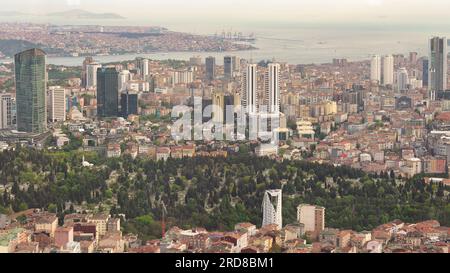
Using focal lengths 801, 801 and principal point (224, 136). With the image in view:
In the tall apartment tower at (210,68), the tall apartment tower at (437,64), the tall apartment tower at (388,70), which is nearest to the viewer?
the tall apartment tower at (437,64)

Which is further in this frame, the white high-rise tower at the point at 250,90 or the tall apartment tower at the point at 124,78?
the tall apartment tower at the point at 124,78

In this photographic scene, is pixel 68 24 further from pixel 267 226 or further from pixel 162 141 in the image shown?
pixel 267 226

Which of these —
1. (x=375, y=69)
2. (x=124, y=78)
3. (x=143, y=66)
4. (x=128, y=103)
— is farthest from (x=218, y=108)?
(x=375, y=69)

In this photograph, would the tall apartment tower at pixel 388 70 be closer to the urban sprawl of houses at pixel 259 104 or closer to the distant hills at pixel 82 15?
the urban sprawl of houses at pixel 259 104

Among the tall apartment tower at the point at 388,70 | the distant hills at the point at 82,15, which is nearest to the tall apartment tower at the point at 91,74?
the tall apartment tower at the point at 388,70
